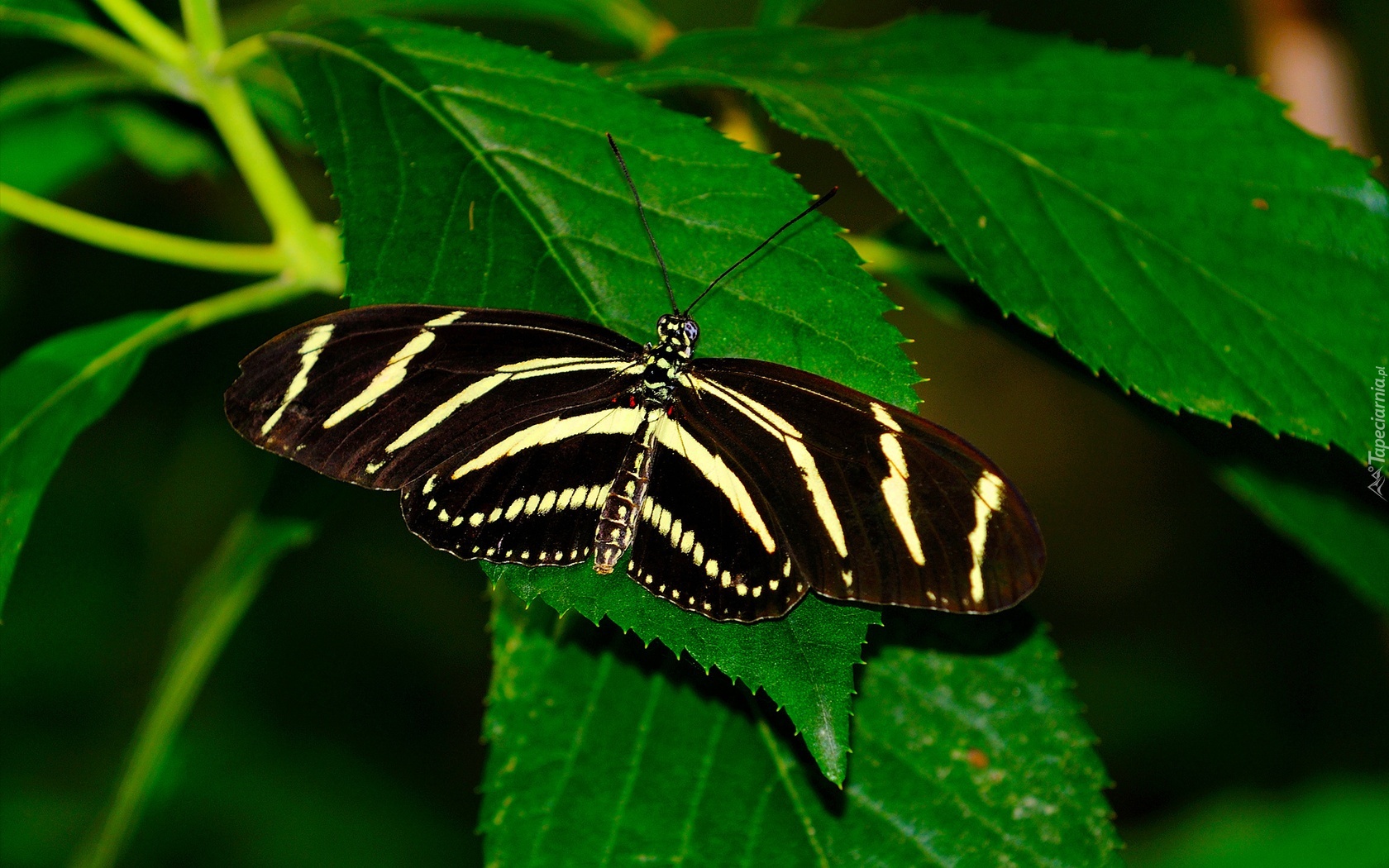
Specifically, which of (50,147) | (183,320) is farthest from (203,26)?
(50,147)

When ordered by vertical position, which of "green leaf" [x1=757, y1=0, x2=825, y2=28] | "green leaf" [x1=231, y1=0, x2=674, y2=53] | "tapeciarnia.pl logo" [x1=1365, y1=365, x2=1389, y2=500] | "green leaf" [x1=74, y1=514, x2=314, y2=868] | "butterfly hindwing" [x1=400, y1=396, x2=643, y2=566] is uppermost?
"green leaf" [x1=757, y1=0, x2=825, y2=28]

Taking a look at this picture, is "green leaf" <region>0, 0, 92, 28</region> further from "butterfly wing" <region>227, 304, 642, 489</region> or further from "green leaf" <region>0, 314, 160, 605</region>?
"butterfly wing" <region>227, 304, 642, 489</region>

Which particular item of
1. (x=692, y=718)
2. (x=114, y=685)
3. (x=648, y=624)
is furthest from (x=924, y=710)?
(x=114, y=685)

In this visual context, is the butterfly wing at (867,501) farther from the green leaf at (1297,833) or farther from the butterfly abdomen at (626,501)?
the green leaf at (1297,833)

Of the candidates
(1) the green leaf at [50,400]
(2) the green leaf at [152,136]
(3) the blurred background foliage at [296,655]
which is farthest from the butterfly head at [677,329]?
(3) the blurred background foliage at [296,655]

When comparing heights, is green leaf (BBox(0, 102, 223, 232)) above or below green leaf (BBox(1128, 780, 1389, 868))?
above

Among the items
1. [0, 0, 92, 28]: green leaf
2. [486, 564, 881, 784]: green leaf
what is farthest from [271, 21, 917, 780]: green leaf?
[0, 0, 92, 28]: green leaf

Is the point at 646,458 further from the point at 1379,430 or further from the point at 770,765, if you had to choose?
the point at 1379,430

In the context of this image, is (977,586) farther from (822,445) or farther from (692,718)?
(692,718)
